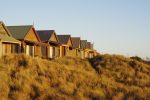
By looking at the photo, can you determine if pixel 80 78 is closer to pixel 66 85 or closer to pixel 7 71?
pixel 66 85

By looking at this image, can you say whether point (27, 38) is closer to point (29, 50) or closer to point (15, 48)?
point (29, 50)

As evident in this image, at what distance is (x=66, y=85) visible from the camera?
2206 cm

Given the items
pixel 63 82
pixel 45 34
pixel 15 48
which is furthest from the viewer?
pixel 45 34

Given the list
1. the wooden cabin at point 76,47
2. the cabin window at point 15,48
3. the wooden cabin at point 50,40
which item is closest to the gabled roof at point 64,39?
the wooden cabin at point 76,47

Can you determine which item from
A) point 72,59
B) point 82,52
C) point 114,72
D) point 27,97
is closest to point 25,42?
point 72,59

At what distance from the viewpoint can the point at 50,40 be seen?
163ft

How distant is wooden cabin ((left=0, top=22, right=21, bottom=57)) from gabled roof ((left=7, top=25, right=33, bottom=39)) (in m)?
2.18

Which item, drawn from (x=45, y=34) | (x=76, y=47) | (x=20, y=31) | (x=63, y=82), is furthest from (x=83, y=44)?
(x=63, y=82)

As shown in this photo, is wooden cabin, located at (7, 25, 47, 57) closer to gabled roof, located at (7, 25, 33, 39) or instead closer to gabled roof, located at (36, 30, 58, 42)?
gabled roof, located at (7, 25, 33, 39)

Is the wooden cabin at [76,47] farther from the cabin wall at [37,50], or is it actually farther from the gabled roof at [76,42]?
the cabin wall at [37,50]

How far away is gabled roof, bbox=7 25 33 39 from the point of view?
41062mm

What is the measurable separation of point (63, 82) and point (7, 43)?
1499cm

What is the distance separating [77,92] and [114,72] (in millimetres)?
7282

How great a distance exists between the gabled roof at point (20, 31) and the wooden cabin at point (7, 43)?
86.0 inches
